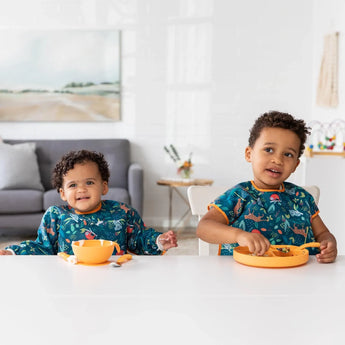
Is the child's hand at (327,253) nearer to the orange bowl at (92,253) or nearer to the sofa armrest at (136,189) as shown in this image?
the orange bowl at (92,253)

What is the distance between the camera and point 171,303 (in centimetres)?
98

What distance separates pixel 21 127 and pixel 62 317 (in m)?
4.43

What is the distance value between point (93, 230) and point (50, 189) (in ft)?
10.7

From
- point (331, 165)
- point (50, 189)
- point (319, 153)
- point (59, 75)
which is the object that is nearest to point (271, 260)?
point (331, 165)

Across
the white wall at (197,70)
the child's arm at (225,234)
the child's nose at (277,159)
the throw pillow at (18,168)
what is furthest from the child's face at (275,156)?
the white wall at (197,70)

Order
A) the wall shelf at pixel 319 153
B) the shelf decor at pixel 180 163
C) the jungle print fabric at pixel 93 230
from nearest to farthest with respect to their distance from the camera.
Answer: the jungle print fabric at pixel 93 230
the wall shelf at pixel 319 153
the shelf decor at pixel 180 163

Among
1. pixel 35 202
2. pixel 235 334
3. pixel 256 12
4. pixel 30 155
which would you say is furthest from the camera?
pixel 256 12

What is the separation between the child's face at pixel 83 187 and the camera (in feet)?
5.65

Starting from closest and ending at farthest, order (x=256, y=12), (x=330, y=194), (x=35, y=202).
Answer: (x=330, y=194) → (x=35, y=202) → (x=256, y=12)

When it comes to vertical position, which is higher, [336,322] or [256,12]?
[256,12]

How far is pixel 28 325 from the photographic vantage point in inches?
34.5

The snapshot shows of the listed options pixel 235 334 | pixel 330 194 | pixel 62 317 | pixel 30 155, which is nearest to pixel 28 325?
pixel 62 317

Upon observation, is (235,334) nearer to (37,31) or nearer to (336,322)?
(336,322)

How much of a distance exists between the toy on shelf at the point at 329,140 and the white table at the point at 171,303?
7.96 ft
